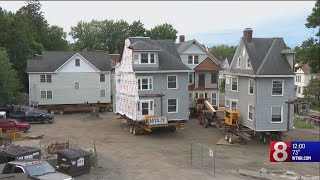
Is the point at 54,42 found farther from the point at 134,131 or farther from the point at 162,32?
the point at 134,131

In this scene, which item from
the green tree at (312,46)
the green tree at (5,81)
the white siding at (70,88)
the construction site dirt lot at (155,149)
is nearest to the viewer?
the construction site dirt lot at (155,149)

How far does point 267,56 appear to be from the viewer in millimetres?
36656

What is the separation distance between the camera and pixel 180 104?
39.5 metres

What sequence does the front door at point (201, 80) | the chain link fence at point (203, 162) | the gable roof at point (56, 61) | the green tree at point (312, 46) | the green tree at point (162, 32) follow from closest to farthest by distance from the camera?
the chain link fence at point (203, 162) → the green tree at point (312, 46) → the front door at point (201, 80) → the gable roof at point (56, 61) → the green tree at point (162, 32)

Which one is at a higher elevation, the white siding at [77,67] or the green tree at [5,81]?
the white siding at [77,67]

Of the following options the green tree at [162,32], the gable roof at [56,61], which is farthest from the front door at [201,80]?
the green tree at [162,32]

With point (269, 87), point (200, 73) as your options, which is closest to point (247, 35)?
point (269, 87)

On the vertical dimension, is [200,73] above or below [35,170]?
above

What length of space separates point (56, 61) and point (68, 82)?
3.45 meters

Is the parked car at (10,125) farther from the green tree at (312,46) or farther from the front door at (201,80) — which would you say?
the green tree at (312,46)

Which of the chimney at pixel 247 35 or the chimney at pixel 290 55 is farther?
the chimney at pixel 247 35

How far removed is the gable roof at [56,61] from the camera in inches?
2133

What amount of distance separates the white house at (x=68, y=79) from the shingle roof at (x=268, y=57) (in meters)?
24.8

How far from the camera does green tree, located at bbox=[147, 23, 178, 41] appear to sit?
106188 mm
